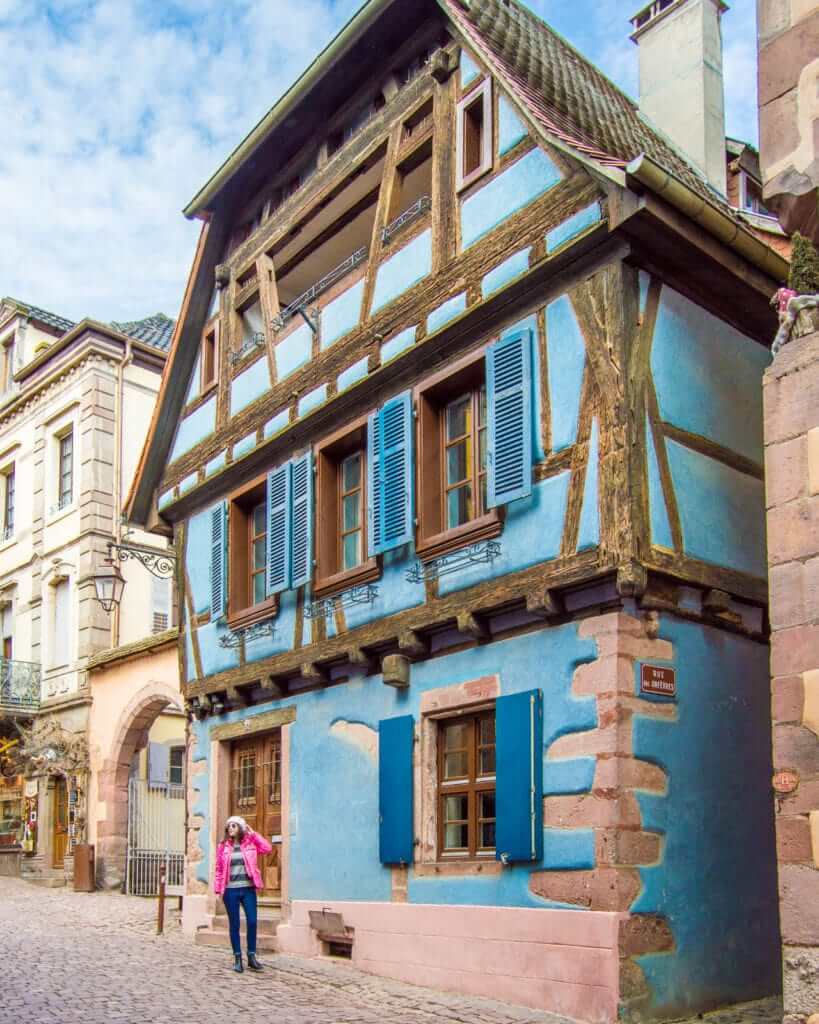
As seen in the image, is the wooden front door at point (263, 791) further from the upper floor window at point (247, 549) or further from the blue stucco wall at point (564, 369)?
the blue stucco wall at point (564, 369)

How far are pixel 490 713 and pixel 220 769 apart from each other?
185 inches

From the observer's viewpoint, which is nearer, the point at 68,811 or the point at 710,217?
the point at 710,217

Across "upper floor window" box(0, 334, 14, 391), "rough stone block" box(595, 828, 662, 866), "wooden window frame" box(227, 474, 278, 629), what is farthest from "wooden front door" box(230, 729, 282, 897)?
"upper floor window" box(0, 334, 14, 391)

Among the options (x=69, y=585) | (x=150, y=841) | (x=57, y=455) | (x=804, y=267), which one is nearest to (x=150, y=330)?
(x=57, y=455)

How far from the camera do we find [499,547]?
10.1m

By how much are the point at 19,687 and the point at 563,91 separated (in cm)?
1730

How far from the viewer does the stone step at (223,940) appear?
487 inches

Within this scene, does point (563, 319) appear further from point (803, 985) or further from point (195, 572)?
point (195, 572)

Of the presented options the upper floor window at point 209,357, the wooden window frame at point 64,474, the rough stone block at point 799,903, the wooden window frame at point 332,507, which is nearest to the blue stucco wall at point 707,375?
the wooden window frame at point 332,507

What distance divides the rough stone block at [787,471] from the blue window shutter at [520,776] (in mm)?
2645

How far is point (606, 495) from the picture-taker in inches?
364

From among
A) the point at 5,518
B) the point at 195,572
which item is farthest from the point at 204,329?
the point at 5,518

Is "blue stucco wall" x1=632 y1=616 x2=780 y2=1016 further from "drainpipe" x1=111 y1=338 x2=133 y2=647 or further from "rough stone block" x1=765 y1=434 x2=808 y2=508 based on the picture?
"drainpipe" x1=111 y1=338 x2=133 y2=647

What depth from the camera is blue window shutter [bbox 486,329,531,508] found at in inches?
389
